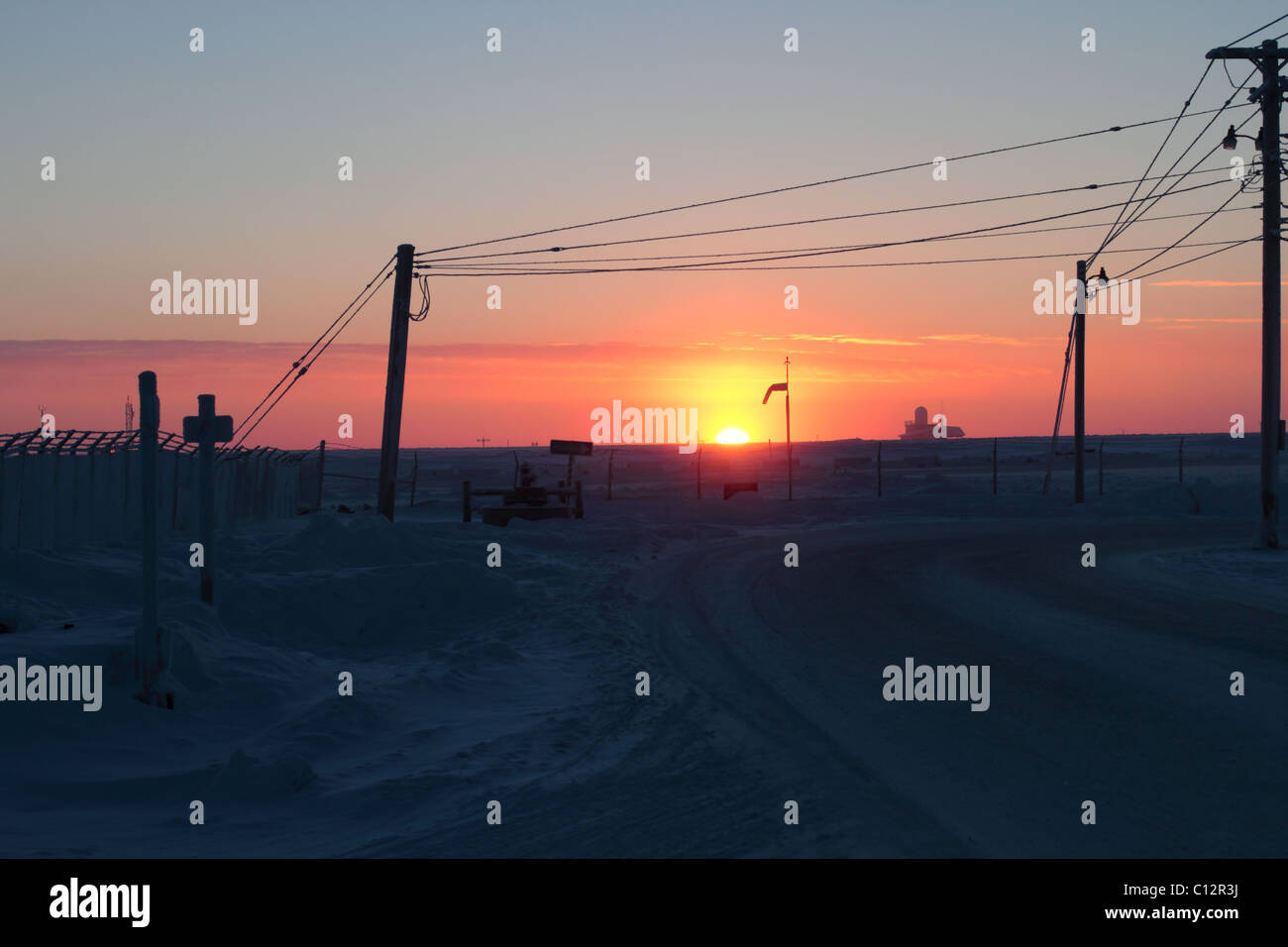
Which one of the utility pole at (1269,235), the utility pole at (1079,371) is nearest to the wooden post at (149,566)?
the utility pole at (1269,235)

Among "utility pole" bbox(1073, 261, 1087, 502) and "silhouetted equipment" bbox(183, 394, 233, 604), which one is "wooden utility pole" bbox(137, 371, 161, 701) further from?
"utility pole" bbox(1073, 261, 1087, 502)

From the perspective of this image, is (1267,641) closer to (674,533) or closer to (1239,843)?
(1239,843)

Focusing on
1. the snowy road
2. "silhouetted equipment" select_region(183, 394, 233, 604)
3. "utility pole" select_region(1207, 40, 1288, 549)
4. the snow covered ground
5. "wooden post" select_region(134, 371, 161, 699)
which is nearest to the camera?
the snowy road

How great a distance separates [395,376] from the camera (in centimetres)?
2403

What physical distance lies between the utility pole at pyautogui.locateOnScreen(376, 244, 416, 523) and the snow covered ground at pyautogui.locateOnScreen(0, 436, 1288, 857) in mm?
2735

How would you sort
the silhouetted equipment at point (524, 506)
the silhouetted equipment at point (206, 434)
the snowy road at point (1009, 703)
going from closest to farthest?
the snowy road at point (1009, 703) → the silhouetted equipment at point (206, 434) → the silhouetted equipment at point (524, 506)

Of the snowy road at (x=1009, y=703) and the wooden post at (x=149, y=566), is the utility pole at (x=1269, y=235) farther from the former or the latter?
the wooden post at (x=149, y=566)

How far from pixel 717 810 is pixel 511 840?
1302 mm

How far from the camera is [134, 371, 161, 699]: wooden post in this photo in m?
9.83

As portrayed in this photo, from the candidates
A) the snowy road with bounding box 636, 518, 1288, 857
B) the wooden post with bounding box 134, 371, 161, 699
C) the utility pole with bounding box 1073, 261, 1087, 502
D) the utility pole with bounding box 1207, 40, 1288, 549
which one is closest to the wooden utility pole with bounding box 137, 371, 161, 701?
the wooden post with bounding box 134, 371, 161, 699

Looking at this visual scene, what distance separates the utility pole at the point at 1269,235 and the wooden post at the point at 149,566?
70.2ft

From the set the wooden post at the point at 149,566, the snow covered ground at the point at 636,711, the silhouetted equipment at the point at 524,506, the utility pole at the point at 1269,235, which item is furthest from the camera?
the silhouetted equipment at the point at 524,506

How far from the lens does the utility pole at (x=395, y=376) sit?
23.9 metres

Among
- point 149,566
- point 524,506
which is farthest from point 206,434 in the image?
point 524,506
